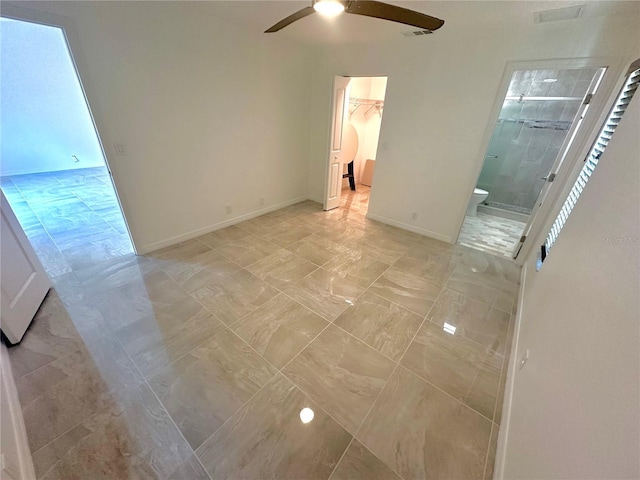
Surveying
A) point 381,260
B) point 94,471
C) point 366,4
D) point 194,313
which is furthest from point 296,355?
point 366,4

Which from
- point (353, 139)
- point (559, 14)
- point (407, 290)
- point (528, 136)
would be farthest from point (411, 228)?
point (528, 136)

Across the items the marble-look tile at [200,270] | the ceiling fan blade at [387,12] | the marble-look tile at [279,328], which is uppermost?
the ceiling fan blade at [387,12]

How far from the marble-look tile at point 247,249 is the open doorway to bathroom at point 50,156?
44.6 inches

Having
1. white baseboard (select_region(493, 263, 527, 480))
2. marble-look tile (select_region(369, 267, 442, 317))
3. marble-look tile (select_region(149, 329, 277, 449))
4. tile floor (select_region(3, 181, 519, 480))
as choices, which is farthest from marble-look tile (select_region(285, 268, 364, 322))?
white baseboard (select_region(493, 263, 527, 480))

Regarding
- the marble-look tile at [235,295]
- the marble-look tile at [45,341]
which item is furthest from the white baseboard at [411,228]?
the marble-look tile at [45,341]

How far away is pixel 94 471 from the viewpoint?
121 cm

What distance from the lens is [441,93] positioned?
9.77 ft

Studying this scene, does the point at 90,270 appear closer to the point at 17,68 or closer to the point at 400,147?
the point at 400,147

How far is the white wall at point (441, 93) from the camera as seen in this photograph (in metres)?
2.26

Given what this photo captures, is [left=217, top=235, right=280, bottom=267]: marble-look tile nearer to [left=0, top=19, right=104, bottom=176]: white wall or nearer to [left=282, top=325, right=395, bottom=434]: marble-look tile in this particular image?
[left=282, top=325, right=395, bottom=434]: marble-look tile

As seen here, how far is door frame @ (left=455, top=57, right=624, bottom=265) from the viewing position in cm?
219

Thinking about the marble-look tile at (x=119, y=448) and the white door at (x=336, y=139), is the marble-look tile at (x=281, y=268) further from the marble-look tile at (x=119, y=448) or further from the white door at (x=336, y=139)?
the white door at (x=336, y=139)

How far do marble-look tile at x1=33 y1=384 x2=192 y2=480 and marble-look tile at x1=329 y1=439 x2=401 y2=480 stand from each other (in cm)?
70

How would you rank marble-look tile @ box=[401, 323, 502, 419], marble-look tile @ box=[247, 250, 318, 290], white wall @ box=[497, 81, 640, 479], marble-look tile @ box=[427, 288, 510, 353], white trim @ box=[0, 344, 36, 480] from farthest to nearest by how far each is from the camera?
marble-look tile @ box=[247, 250, 318, 290]
marble-look tile @ box=[427, 288, 510, 353]
marble-look tile @ box=[401, 323, 502, 419]
white trim @ box=[0, 344, 36, 480]
white wall @ box=[497, 81, 640, 479]
